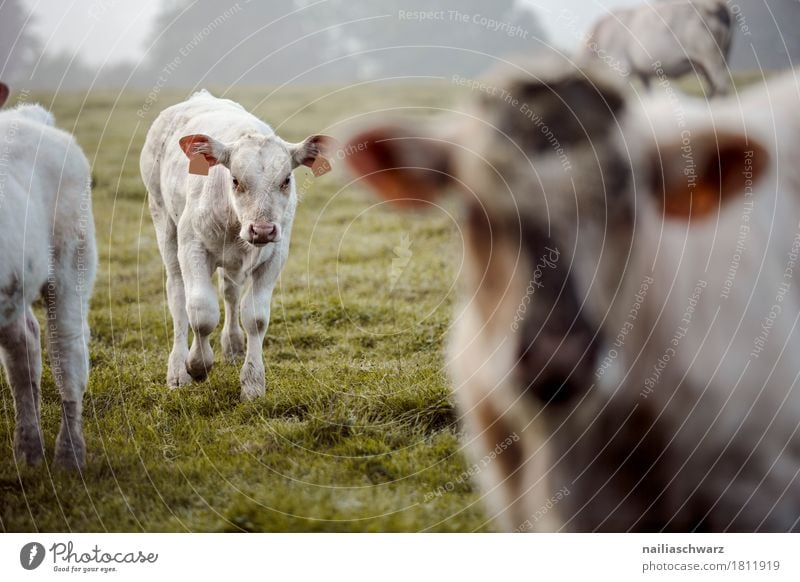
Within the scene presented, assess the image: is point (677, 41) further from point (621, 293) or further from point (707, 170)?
point (621, 293)

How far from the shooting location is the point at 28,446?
347 centimetres

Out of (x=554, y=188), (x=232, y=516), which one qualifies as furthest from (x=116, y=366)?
(x=554, y=188)

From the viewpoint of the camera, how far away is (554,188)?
6.18 ft

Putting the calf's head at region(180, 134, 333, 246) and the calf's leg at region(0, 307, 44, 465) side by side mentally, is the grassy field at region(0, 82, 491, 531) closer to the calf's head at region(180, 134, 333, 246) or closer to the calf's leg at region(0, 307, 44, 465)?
the calf's leg at region(0, 307, 44, 465)

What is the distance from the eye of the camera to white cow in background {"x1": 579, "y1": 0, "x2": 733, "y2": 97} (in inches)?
174

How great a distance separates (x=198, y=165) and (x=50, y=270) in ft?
2.35

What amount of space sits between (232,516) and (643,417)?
1670mm

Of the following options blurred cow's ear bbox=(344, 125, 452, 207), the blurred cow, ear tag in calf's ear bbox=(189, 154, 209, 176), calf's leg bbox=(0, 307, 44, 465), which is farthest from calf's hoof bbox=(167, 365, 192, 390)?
blurred cow's ear bbox=(344, 125, 452, 207)

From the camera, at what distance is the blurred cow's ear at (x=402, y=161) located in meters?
2.07

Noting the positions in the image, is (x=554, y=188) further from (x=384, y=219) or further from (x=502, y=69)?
(x=384, y=219)

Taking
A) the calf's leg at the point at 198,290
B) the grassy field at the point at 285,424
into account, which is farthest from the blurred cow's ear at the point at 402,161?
the calf's leg at the point at 198,290

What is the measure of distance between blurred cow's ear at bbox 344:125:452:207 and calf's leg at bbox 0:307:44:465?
1926mm

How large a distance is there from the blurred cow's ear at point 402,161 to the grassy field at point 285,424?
0.77 feet

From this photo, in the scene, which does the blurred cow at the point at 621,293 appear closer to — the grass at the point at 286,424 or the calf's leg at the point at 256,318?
the grass at the point at 286,424
